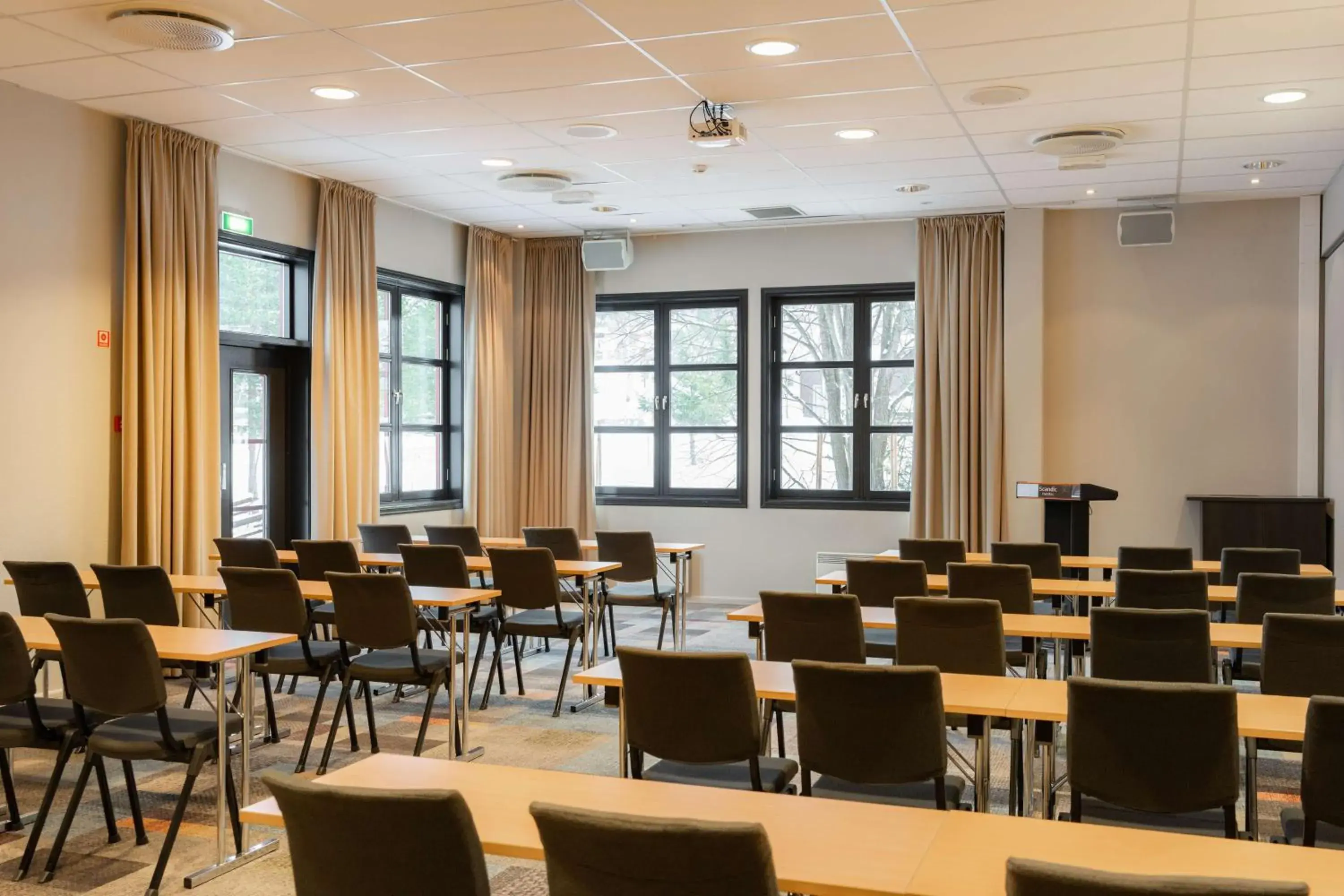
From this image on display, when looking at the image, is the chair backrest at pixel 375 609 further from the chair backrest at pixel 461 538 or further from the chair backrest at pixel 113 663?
the chair backrest at pixel 461 538

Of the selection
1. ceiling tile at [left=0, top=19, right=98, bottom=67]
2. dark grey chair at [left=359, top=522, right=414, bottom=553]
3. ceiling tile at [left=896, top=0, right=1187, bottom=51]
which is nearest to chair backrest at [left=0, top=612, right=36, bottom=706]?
ceiling tile at [left=0, top=19, right=98, bottom=67]

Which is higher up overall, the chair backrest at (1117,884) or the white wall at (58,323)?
the white wall at (58,323)

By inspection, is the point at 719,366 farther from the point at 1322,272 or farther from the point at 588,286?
the point at 1322,272

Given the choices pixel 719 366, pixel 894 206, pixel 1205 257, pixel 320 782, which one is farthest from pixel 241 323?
pixel 1205 257

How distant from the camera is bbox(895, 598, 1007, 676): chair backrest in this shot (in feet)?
14.6

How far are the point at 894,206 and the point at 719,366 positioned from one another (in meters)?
2.33

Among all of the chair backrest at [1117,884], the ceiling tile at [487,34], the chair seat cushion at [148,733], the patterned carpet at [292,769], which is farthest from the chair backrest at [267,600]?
the chair backrest at [1117,884]

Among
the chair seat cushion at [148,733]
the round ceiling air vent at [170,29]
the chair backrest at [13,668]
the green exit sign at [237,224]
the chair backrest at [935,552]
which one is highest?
the round ceiling air vent at [170,29]

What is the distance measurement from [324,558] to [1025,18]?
465 centimetres

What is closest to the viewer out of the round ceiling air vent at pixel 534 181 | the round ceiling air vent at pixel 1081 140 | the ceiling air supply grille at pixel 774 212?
the round ceiling air vent at pixel 1081 140

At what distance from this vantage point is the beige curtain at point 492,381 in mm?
10898

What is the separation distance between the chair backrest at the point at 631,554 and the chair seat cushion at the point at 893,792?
440 centimetres

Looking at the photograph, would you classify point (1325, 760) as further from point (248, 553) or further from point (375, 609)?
point (248, 553)

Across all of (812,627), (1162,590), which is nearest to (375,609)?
(812,627)
